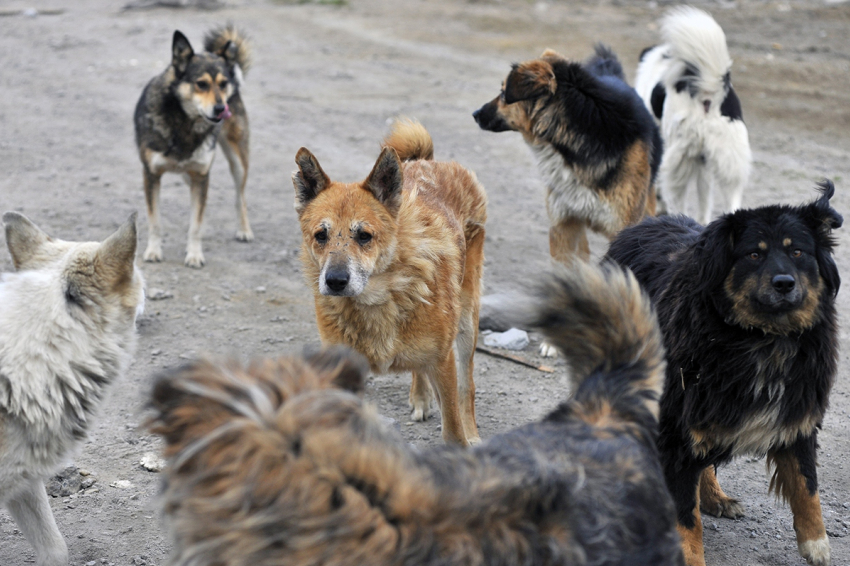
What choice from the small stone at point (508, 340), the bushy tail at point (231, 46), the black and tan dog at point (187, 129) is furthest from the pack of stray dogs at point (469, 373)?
the bushy tail at point (231, 46)

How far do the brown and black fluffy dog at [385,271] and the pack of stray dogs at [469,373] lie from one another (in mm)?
13

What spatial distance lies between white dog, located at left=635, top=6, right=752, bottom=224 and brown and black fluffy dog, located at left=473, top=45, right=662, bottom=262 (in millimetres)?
1358

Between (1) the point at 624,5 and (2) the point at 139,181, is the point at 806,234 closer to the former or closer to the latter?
(2) the point at 139,181

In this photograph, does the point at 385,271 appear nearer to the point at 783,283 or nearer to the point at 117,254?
the point at 117,254

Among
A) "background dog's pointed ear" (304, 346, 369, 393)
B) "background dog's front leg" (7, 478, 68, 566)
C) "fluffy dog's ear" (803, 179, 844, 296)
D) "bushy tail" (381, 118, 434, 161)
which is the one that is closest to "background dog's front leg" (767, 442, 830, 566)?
"fluffy dog's ear" (803, 179, 844, 296)

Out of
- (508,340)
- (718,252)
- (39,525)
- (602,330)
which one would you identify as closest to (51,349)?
(39,525)

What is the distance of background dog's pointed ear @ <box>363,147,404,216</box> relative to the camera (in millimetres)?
4445

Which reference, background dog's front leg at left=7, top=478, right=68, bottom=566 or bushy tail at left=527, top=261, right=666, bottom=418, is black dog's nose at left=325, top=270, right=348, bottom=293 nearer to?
bushy tail at left=527, top=261, right=666, bottom=418

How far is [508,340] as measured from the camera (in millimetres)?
6332

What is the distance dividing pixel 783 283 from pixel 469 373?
2210mm

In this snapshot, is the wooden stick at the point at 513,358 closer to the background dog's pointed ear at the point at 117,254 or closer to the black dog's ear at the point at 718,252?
the black dog's ear at the point at 718,252

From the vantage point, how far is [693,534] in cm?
376

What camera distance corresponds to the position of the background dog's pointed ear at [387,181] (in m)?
4.45

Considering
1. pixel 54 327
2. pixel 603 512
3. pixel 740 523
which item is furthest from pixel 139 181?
pixel 603 512
